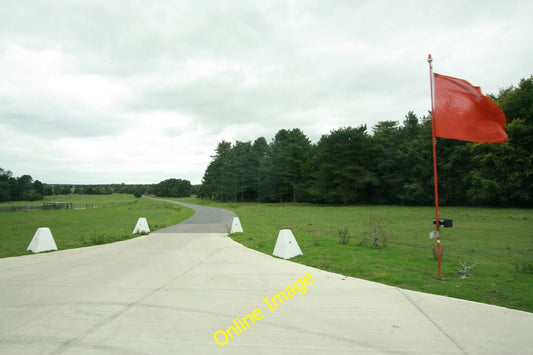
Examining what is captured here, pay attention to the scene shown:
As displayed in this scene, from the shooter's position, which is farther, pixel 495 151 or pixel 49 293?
pixel 495 151

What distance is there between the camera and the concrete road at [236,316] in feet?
10.6

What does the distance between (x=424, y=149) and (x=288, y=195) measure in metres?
30.1

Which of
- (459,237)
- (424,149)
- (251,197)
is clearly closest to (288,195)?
(251,197)

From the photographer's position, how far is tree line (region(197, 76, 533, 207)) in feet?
113

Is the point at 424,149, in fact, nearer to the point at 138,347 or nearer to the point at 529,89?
the point at 529,89

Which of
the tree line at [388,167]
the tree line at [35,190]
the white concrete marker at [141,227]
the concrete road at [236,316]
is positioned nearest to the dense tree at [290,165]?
the tree line at [388,167]

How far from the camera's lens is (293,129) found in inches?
2640

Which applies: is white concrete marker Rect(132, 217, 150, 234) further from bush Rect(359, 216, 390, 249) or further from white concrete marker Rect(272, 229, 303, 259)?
bush Rect(359, 216, 390, 249)

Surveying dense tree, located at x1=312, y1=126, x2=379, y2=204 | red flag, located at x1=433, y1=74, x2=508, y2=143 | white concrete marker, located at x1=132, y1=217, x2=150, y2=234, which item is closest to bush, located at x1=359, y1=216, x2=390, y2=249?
red flag, located at x1=433, y1=74, x2=508, y2=143

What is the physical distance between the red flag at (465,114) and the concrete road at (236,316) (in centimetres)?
310

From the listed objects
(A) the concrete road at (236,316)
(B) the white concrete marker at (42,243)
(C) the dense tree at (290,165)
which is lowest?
(A) the concrete road at (236,316)

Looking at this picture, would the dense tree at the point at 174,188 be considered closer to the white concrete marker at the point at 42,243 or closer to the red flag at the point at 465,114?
the white concrete marker at the point at 42,243

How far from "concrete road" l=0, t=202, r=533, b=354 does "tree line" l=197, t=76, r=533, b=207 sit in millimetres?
37740

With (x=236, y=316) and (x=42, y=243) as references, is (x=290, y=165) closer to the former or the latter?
(x=42, y=243)
